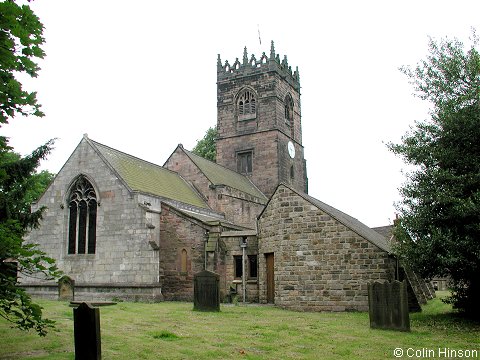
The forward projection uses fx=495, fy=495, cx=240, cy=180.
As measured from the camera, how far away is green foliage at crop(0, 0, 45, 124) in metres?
6.60

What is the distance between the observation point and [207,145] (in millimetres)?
55594

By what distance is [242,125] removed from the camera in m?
42.6

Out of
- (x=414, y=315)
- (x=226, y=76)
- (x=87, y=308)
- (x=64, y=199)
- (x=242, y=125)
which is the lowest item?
(x=414, y=315)

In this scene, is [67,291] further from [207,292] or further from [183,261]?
[207,292]

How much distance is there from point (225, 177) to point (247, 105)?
29.3 feet

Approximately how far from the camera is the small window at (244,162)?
42.2m

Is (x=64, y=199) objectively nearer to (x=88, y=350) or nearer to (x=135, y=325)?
(x=135, y=325)

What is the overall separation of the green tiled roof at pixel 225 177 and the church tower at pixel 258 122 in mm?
1293

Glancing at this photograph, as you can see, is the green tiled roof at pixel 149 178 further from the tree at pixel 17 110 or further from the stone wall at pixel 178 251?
the tree at pixel 17 110

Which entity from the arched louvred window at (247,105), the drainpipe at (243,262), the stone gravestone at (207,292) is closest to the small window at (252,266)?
the drainpipe at (243,262)

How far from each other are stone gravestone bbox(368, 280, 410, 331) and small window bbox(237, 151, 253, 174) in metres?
29.5

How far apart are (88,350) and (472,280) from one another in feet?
38.3

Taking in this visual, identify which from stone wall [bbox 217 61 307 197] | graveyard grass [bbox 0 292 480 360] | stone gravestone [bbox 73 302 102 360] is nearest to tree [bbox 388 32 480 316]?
graveyard grass [bbox 0 292 480 360]

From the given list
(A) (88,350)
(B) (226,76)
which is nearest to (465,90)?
(A) (88,350)
